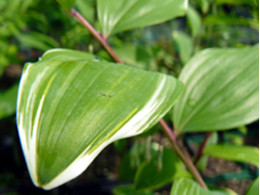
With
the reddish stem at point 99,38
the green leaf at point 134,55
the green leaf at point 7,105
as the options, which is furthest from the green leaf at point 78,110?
the green leaf at point 134,55

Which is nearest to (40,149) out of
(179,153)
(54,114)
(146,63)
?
(54,114)

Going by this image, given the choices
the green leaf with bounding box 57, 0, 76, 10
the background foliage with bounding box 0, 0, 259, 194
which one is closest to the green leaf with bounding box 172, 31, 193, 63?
the background foliage with bounding box 0, 0, 259, 194

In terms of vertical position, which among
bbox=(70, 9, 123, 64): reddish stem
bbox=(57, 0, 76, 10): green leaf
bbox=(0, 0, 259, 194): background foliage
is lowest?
bbox=(0, 0, 259, 194): background foliage

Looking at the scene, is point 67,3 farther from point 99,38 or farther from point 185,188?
point 185,188

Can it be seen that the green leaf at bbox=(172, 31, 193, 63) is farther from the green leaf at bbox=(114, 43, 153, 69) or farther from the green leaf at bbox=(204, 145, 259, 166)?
the green leaf at bbox=(204, 145, 259, 166)

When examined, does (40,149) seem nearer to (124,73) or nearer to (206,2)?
(124,73)
